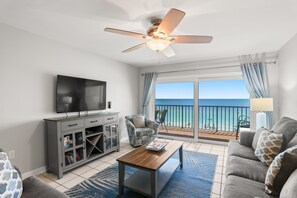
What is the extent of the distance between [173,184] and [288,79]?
2795 mm

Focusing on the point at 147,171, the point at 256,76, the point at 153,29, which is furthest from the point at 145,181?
the point at 256,76

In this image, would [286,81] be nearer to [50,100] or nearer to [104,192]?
[104,192]

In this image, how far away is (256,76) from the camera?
3.40 meters

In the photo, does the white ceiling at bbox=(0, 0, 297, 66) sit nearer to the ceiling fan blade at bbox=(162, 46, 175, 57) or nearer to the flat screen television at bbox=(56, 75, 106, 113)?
the ceiling fan blade at bbox=(162, 46, 175, 57)

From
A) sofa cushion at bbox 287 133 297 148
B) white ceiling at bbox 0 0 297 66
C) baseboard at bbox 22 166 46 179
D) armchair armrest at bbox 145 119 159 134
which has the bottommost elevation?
baseboard at bbox 22 166 46 179

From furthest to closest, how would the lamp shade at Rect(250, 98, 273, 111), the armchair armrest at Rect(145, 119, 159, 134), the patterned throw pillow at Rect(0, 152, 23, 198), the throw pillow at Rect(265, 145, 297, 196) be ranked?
the armchair armrest at Rect(145, 119, 159, 134), the lamp shade at Rect(250, 98, 273, 111), the throw pillow at Rect(265, 145, 297, 196), the patterned throw pillow at Rect(0, 152, 23, 198)

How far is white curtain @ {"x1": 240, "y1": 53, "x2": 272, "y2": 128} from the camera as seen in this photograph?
10.9ft

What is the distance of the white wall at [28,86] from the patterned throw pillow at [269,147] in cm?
315

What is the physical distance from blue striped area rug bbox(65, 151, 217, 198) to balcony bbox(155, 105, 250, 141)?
6.43ft

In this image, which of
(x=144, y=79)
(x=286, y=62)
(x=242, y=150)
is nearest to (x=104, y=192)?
(x=242, y=150)

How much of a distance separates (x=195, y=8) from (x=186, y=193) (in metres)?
2.25

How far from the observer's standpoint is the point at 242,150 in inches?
85.5

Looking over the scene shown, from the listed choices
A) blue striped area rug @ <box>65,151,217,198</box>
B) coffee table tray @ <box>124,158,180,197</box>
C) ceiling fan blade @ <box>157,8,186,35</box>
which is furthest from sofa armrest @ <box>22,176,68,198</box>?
ceiling fan blade @ <box>157,8,186,35</box>

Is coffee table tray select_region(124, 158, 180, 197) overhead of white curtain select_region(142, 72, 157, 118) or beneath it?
beneath
